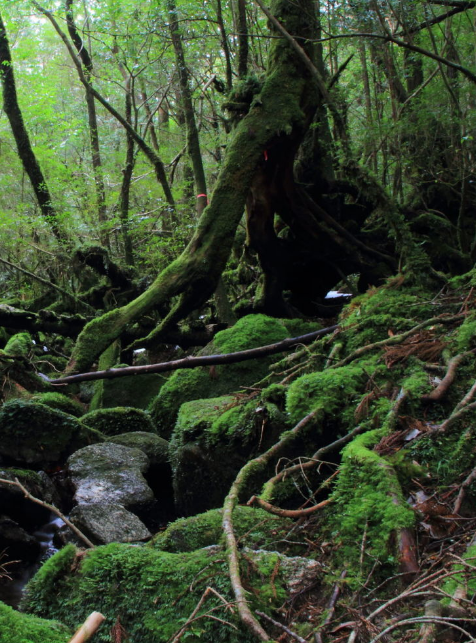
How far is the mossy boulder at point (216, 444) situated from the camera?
3.69 metres

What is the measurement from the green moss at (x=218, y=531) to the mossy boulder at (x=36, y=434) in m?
2.90

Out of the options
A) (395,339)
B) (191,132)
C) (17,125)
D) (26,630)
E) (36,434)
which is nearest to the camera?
(26,630)

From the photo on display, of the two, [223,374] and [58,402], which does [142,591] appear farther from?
[58,402]


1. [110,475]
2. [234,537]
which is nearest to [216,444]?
[110,475]

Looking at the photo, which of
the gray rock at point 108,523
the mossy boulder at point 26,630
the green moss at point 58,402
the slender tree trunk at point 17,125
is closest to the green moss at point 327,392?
the gray rock at point 108,523

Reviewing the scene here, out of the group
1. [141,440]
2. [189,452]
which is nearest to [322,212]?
[141,440]

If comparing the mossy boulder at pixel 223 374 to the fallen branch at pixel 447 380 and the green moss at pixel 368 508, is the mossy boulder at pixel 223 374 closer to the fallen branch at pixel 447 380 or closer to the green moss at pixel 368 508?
the fallen branch at pixel 447 380

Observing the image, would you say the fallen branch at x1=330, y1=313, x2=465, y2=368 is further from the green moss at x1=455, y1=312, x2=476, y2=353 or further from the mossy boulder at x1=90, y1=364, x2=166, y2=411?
the mossy boulder at x1=90, y1=364, x2=166, y2=411

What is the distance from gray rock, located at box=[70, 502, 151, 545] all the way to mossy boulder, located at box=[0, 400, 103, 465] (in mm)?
1281

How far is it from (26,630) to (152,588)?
58 cm

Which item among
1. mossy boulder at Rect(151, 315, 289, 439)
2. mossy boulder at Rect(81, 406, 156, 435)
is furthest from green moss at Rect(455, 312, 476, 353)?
mossy boulder at Rect(81, 406, 156, 435)

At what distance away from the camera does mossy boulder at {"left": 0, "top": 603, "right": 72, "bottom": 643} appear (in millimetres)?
1775

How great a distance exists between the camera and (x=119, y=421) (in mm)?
6395

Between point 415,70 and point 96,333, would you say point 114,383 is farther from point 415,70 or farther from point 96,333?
point 415,70
